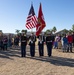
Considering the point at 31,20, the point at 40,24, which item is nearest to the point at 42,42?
the point at 40,24

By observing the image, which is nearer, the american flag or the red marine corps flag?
the red marine corps flag

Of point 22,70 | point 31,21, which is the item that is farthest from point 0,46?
point 22,70

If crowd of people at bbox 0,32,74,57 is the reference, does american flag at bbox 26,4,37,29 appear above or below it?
above

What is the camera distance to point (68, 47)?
65.3ft

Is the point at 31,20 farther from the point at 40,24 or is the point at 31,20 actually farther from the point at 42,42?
the point at 42,42

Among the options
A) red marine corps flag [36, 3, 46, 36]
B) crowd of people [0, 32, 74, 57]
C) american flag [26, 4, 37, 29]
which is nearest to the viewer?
crowd of people [0, 32, 74, 57]

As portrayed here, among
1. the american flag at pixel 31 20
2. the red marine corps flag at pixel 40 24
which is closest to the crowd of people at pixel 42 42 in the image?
the red marine corps flag at pixel 40 24

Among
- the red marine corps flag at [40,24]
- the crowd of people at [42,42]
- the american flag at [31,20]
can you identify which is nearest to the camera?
the crowd of people at [42,42]

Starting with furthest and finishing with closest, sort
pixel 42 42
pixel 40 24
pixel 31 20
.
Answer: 1. pixel 31 20
2. pixel 40 24
3. pixel 42 42

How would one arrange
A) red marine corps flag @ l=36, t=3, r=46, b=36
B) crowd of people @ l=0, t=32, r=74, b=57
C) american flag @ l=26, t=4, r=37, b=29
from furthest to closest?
american flag @ l=26, t=4, r=37, b=29, red marine corps flag @ l=36, t=3, r=46, b=36, crowd of people @ l=0, t=32, r=74, b=57

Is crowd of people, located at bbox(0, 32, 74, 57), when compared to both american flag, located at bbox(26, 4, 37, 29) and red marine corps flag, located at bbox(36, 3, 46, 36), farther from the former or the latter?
american flag, located at bbox(26, 4, 37, 29)

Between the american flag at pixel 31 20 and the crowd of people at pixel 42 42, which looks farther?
the american flag at pixel 31 20

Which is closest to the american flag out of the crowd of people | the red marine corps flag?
the red marine corps flag

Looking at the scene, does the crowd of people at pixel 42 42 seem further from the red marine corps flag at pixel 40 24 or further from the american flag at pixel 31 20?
the american flag at pixel 31 20
